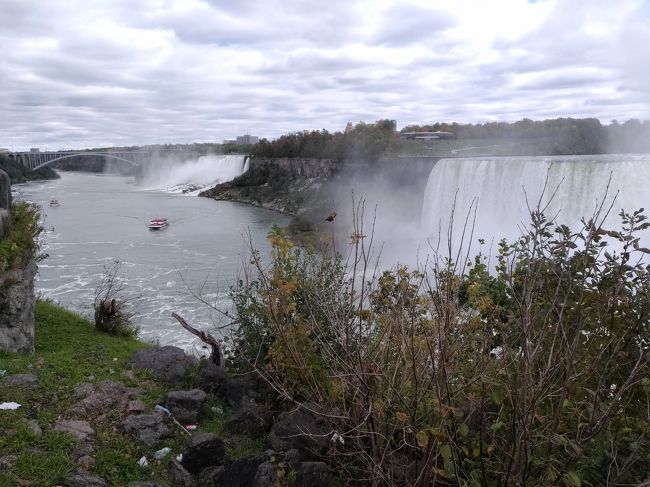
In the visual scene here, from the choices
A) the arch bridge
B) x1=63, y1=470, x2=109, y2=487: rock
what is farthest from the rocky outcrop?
the arch bridge

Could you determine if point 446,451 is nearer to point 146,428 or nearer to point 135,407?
point 146,428

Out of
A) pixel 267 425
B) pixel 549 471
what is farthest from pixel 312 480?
pixel 549 471

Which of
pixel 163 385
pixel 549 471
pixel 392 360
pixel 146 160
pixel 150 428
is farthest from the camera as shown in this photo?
pixel 146 160

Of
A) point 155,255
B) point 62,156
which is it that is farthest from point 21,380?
point 62,156

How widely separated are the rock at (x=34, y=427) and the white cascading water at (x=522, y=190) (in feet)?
31.5

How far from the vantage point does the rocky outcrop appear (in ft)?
21.4

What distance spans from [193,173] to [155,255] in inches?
1871

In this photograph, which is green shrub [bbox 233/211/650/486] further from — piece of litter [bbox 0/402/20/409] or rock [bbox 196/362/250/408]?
piece of litter [bbox 0/402/20/409]

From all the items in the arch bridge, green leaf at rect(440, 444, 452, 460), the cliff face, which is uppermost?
the arch bridge

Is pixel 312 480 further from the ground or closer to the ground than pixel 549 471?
closer to the ground

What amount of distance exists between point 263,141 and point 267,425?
174ft

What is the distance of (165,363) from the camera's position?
19.9 feet

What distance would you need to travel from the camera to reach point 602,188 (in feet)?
53.2

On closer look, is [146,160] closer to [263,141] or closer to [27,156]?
[27,156]
